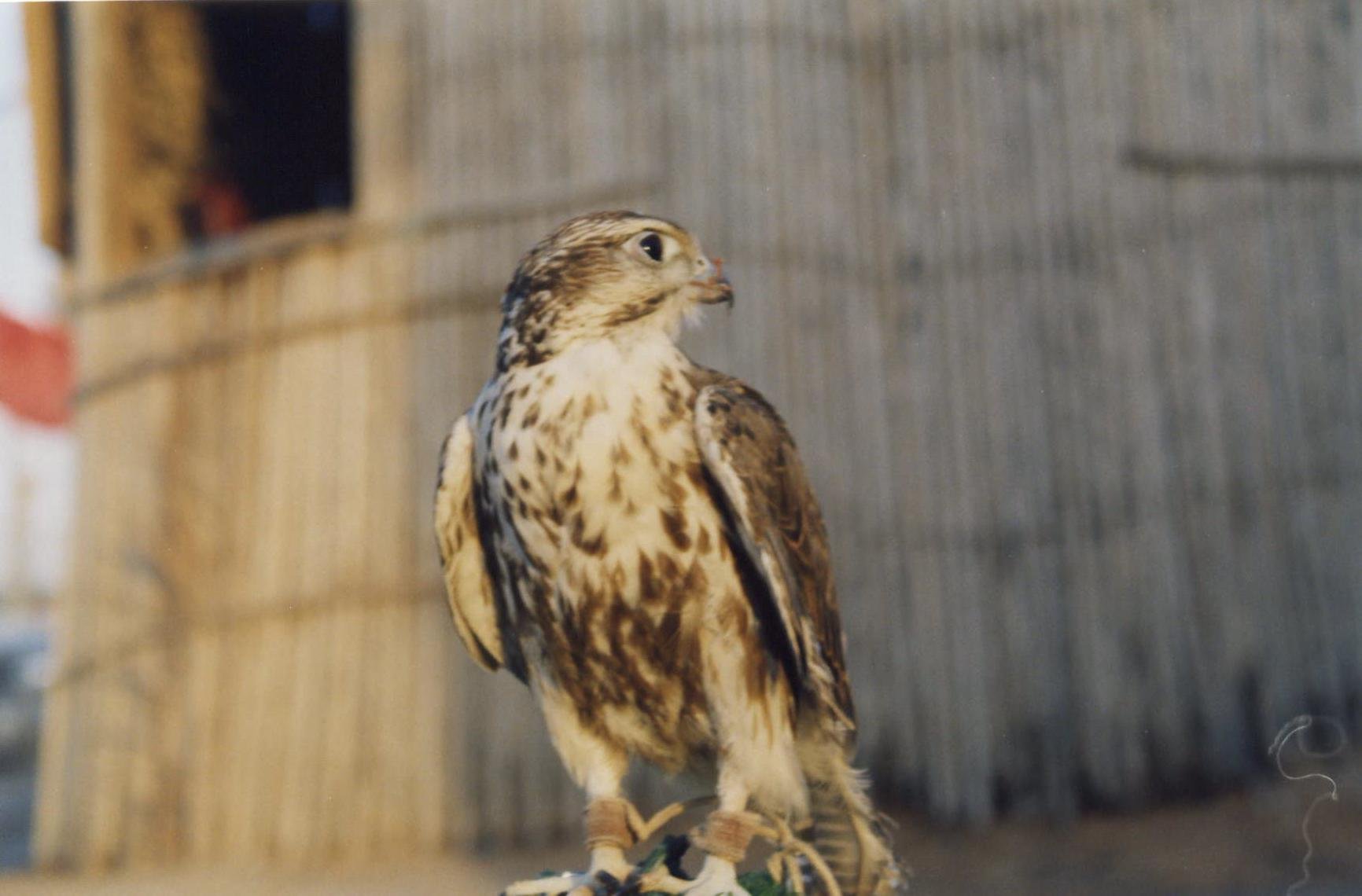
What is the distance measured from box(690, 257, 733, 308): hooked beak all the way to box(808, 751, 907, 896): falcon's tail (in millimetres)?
996

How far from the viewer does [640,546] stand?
3043 mm

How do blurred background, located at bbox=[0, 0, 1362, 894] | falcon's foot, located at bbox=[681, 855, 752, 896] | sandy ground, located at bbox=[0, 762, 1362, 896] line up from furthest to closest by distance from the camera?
blurred background, located at bbox=[0, 0, 1362, 894], sandy ground, located at bbox=[0, 762, 1362, 896], falcon's foot, located at bbox=[681, 855, 752, 896]

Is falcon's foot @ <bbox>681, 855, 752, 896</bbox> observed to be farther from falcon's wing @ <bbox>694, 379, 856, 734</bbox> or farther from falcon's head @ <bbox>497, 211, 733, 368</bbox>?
falcon's head @ <bbox>497, 211, 733, 368</bbox>

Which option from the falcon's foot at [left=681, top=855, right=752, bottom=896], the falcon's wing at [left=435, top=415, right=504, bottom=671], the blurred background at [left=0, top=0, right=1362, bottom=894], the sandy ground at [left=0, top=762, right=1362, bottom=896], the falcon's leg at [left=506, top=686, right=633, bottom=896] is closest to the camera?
the falcon's foot at [left=681, top=855, right=752, bottom=896]

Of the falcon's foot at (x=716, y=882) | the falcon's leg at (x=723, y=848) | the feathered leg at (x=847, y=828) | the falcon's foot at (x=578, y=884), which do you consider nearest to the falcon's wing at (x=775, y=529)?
the feathered leg at (x=847, y=828)

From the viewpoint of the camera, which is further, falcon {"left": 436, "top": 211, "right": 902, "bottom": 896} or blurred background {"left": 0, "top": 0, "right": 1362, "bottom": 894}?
blurred background {"left": 0, "top": 0, "right": 1362, "bottom": 894}

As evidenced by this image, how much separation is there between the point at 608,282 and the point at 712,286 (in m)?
0.20

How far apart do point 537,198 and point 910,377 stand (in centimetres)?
213

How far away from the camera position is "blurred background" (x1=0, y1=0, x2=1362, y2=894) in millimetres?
7824

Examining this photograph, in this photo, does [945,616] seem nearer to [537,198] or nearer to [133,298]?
[537,198]

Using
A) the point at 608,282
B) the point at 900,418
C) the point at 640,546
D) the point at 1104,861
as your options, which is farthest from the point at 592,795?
the point at 900,418

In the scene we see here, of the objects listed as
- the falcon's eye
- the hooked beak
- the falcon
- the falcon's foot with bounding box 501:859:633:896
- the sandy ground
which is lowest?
the sandy ground

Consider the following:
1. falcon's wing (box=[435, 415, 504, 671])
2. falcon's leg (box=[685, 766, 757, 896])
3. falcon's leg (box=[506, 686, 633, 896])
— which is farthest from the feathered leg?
falcon's wing (box=[435, 415, 504, 671])

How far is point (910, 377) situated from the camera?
27.1ft
